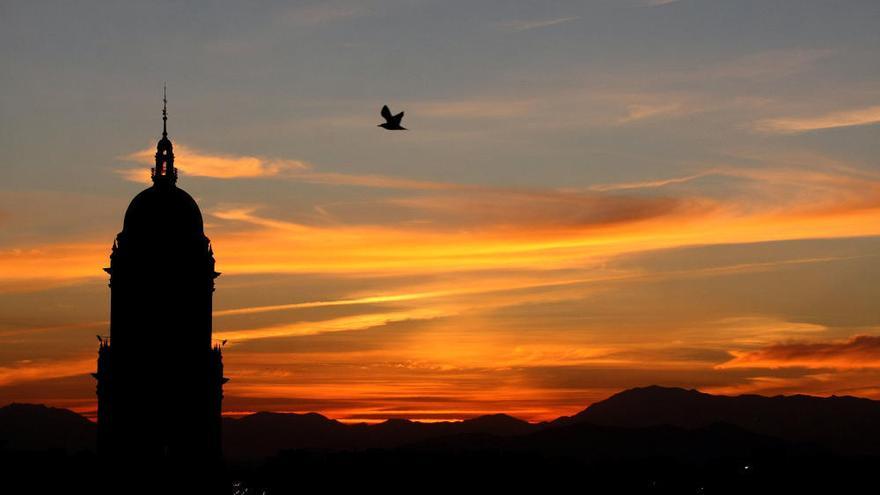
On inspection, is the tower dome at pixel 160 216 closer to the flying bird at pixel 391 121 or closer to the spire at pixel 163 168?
the spire at pixel 163 168

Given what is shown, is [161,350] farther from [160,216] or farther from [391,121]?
[391,121]

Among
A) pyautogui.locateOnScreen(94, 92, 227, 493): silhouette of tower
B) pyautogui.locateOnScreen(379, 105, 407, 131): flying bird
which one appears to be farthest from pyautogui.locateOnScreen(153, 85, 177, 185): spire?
pyautogui.locateOnScreen(379, 105, 407, 131): flying bird

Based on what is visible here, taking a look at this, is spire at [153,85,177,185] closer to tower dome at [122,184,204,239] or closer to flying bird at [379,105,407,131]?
tower dome at [122,184,204,239]

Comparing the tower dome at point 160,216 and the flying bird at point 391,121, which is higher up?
the tower dome at point 160,216

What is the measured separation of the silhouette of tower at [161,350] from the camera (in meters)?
144

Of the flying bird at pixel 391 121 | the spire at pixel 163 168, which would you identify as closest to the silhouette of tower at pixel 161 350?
the spire at pixel 163 168

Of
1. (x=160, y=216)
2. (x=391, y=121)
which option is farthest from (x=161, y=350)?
(x=391, y=121)

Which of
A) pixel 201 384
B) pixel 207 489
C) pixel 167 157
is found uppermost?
pixel 167 157

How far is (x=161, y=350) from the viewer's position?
14562 cm

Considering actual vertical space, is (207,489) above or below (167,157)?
below

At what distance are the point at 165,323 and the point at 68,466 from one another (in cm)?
2841

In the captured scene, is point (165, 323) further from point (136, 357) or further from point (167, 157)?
point (167, 157)

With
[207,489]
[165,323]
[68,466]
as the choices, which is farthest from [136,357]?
[68,466]

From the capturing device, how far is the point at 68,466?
167m
